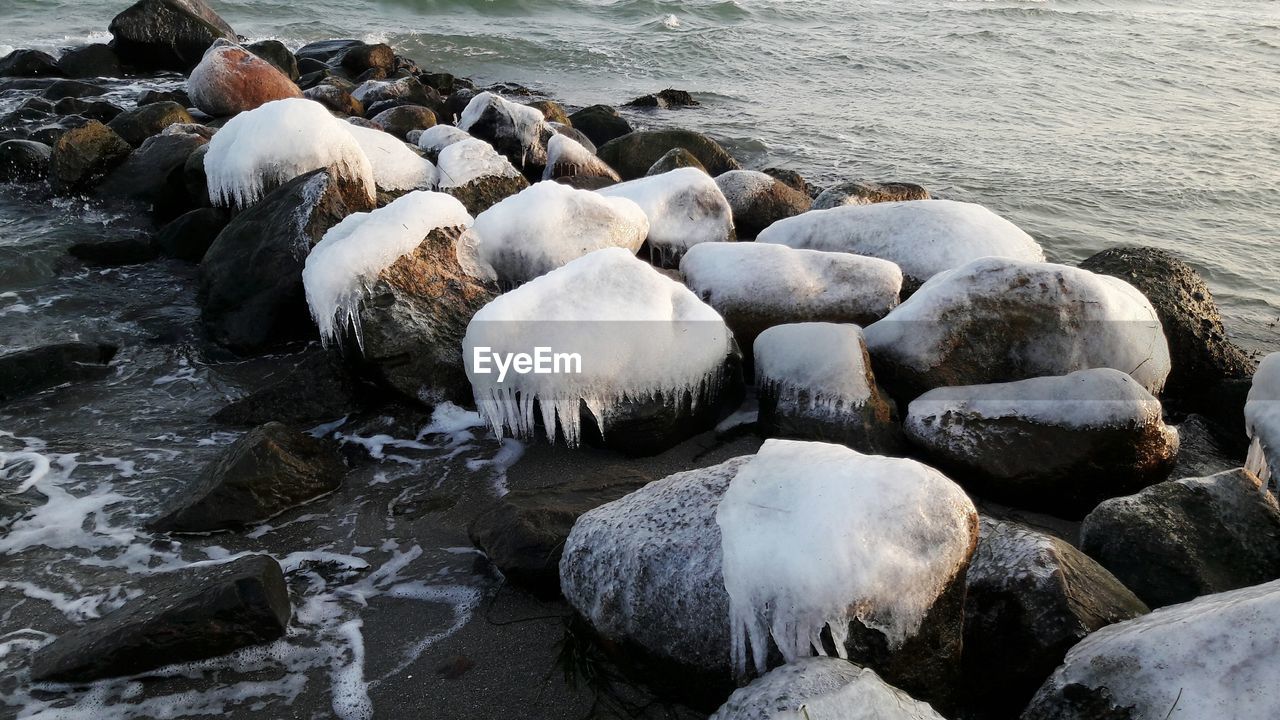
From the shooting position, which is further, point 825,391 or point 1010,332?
point 1010,332

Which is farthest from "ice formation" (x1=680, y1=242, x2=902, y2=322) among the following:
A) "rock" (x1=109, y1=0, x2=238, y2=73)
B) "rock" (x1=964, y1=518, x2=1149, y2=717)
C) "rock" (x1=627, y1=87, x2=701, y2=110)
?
"rock" (x1=109, y1=0, x2=238, y2=73)

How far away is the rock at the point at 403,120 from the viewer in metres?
8.98

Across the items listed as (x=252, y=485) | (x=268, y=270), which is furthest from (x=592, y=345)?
(x=268, y=270)

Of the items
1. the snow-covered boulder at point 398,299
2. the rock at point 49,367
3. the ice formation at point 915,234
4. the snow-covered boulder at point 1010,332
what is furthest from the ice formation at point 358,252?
the snow-covered boulder at point 1010,332

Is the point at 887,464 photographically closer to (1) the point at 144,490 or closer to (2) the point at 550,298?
(2) the point at 550,298

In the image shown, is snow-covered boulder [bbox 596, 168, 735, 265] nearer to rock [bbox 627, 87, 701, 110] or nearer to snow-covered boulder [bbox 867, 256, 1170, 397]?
snow-covered boulder [bbox 867, 256, 1170, 397]

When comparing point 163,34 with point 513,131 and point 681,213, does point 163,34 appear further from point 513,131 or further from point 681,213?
point 681,213

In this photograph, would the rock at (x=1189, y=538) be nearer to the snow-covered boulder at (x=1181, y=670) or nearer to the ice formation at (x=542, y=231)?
the snow-covered boulder at (x=1181, y=670)

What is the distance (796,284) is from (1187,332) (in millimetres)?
2121

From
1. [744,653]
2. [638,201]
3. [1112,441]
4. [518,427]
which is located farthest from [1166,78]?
[744,653]

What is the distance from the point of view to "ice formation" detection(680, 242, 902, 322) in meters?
4.74

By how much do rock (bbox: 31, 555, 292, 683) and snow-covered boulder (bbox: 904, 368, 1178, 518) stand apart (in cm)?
269

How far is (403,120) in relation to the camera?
904 centimetres

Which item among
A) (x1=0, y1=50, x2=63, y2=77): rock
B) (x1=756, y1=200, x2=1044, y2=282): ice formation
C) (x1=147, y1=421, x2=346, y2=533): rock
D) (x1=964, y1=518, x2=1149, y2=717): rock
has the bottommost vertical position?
(x1=147, y1=421, x2=346, y2=533): rock
